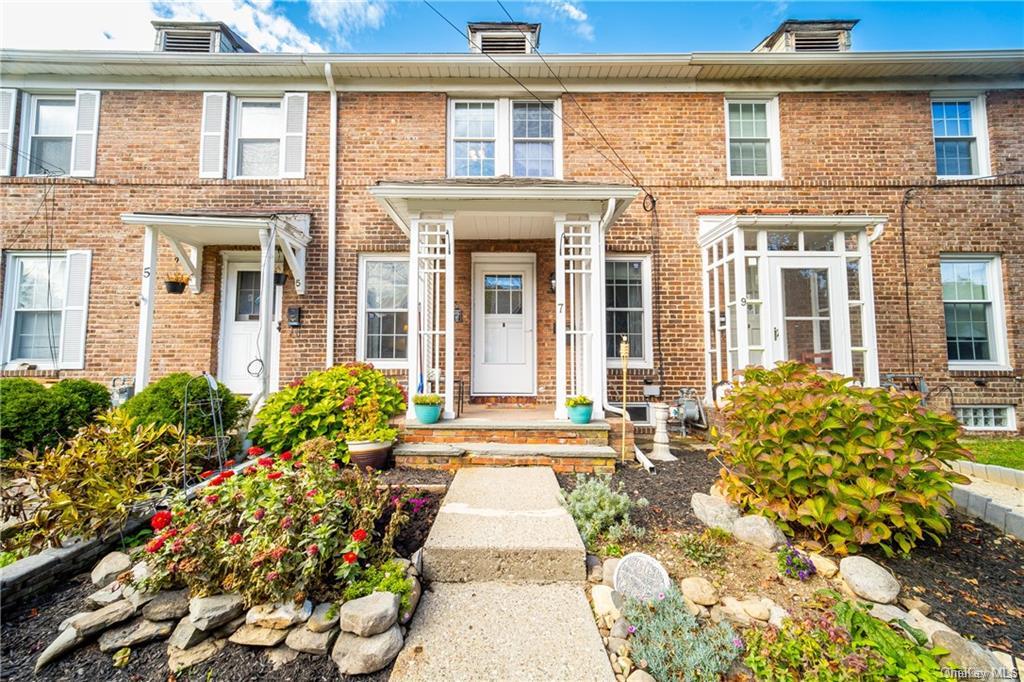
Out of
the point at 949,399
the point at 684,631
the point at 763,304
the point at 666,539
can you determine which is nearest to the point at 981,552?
the point at 666,539

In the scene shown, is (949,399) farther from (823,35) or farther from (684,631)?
(684,631)

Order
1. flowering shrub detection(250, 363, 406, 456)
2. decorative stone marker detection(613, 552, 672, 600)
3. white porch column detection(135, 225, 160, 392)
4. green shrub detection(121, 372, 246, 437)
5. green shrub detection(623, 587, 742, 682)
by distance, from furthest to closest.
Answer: white porch column detection(135, 225, 160, 392) < flowering shrub detection(250, 363, 406, 456) < green shrub detection(121, 372, 246, 437) < decorative stone marker detection(613, 552, 672, 600) < green shrub detection(623, 587, 742, 682)

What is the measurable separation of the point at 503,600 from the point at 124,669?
1.79 m

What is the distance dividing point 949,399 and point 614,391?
4987mm

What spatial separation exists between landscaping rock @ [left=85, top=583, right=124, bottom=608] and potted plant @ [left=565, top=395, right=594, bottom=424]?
146 inches

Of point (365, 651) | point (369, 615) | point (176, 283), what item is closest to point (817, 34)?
point (369, 615)

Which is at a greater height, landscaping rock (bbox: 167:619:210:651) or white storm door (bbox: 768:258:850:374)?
white storm door (bbox: 768:258:850:374)

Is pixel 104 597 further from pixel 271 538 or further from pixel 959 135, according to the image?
pixel 959 135

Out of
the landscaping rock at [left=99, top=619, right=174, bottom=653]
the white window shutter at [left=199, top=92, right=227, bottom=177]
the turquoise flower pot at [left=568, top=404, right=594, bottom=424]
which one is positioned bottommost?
the landscaping rock at [left=99, top=619, right=174, bottom=653]

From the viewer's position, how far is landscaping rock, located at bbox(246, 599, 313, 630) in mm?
1928

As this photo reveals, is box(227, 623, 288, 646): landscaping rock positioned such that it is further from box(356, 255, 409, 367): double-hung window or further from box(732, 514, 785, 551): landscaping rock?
box(356, 255, 409, 367): double-hung window

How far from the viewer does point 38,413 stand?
13.5ft

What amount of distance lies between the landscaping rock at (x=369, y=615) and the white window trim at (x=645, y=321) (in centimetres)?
471

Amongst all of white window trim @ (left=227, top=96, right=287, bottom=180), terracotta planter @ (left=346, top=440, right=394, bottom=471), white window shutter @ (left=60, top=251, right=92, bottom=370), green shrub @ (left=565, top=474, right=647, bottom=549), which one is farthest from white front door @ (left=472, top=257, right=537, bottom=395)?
white window shutter @ (left=60, top=251, right=92, bottom=370)
